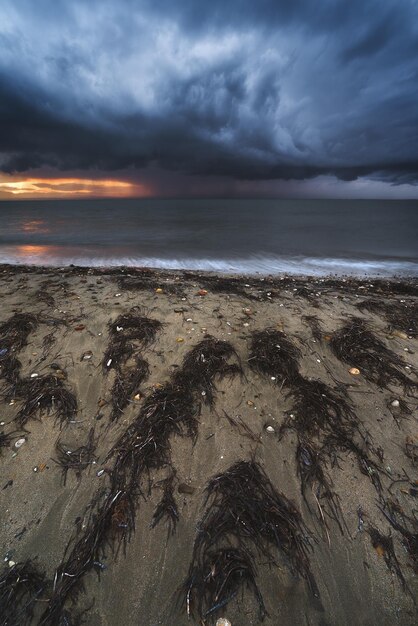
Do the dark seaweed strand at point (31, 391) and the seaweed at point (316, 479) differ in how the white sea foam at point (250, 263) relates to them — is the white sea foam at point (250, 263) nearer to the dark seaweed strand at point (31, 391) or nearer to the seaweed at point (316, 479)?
the dark seaweed strand at point (31, 391)

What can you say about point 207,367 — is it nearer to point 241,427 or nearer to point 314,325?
point 241,427

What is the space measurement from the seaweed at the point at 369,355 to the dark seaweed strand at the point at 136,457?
75.7 inches

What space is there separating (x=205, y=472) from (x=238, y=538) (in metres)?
0.64

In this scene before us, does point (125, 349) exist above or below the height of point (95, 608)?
above

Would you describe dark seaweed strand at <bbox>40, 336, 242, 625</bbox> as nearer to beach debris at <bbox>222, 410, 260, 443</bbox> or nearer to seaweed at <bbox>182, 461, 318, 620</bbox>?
beach debris at <bbox>222, 410, 260, 443</bbox>

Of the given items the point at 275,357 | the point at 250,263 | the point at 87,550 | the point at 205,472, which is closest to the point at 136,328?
the point at 275,357

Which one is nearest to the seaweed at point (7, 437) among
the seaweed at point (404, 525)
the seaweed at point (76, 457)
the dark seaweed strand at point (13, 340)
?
the seaweed at point (76, 457)

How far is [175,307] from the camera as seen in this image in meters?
5.61

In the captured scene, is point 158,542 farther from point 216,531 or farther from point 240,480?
point 240,480

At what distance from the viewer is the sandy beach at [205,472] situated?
2.15 meters

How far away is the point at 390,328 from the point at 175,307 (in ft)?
14.0

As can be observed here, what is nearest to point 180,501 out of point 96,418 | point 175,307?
point 96,418

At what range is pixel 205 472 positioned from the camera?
114 inches

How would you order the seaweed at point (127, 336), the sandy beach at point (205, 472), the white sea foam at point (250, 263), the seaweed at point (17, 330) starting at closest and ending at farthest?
the sandy beach at point (205, 472)
the seaweed at point (127, 336)
the seaweed at point (17, 330)
the white sea foam at point (250, 263)
